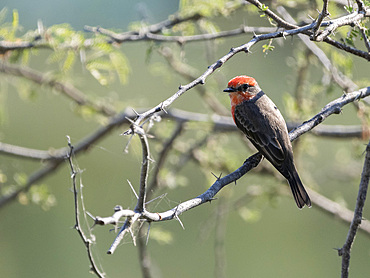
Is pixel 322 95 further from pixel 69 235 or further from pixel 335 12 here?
pixel 69 235

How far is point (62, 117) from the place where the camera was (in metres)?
9.70

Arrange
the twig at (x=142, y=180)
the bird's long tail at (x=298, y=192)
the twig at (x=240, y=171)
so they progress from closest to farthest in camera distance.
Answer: the twig at (x=142, y=180)
the twig at (x=240, y=171)
the bird's long tail at (x=298, y=192)

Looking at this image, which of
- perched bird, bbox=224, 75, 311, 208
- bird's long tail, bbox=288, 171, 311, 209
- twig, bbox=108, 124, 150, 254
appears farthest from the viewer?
perched bird, bbox=224, 75, 311, 208

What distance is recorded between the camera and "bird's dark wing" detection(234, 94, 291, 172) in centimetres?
404

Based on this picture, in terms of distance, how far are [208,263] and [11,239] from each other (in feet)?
10.1

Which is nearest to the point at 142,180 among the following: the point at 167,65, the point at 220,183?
the point at 220,183

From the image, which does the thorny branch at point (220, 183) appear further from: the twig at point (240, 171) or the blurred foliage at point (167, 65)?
the blurred foliage at point (167, 65)

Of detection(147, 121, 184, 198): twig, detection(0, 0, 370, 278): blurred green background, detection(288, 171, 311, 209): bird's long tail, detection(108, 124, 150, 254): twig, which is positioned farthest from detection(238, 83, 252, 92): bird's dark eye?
detection(0, 0, 370, 278): blurred green background

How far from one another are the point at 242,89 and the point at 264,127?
45 centimetres

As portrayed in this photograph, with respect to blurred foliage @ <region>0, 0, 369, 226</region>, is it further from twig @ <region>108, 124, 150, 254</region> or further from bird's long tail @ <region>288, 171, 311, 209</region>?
twig @ <region>108, 124, 150, 254</region>

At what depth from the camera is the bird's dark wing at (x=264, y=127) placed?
4.04 m

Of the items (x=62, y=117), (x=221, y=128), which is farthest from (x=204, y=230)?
(x=62, y=117)

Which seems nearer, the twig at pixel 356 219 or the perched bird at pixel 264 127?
the twig at pixel 356 219

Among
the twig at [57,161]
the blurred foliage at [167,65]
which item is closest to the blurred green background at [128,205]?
the blurred foliage at [167,65]
